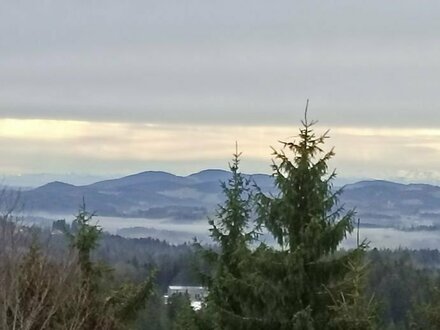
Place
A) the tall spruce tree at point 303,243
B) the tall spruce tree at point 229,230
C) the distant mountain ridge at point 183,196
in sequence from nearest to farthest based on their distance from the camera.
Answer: the tall spruce tree at point 303,243, the tall spruce tree at point 229,230, the distant mountain ridge at point 183,196

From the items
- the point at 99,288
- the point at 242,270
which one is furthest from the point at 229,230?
the point at 242,270

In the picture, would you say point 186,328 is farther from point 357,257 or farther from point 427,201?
point 427,201

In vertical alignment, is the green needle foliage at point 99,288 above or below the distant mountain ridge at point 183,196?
below

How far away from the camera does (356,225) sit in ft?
33.6

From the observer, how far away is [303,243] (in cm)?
1065

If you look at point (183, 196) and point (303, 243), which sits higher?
point (183, 196)

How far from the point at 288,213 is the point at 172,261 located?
6111cm

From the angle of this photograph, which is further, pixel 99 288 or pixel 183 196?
pixel 183 196

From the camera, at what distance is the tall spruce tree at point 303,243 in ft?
34.8

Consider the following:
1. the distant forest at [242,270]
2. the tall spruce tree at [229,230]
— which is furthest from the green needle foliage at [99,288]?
the tall spruce tree at [229,230]

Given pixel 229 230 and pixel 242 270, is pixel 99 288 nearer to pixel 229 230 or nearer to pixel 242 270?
pixel 229 230

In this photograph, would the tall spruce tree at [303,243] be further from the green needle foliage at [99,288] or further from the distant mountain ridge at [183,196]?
the distant mountain ridge at [183,196]

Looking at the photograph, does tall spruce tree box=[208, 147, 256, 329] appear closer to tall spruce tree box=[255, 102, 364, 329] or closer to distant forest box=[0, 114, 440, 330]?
distant forest box=[0, 114, 440, 330]

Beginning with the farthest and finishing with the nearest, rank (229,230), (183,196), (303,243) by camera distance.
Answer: (183,196), (229,230), (303,243)
